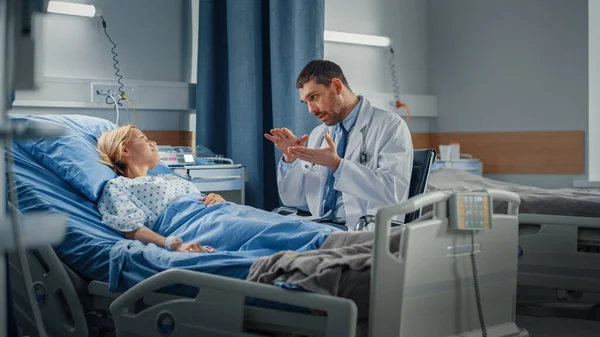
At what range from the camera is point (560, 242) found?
10.4 feet

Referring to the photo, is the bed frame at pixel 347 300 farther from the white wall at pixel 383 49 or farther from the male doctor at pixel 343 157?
the white wall at pixel 383 49

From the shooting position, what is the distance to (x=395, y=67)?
18.7ft

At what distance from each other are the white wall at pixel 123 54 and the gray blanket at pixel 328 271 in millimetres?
2107

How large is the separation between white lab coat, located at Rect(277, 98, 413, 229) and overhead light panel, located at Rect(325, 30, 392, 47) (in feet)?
5.79

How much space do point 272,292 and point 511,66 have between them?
403 centimetres

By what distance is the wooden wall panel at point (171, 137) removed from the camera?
4.21 meters

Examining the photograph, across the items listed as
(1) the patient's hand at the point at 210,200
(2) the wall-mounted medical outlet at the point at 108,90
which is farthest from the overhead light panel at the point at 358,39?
(1) the patient's hand at the point at 210,200

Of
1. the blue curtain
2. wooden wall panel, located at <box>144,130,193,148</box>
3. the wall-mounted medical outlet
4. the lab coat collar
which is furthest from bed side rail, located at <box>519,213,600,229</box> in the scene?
the wall-mounted medical outlet

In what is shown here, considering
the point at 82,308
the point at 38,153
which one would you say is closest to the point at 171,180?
the point at 38,153

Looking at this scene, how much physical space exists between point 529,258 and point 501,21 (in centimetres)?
278

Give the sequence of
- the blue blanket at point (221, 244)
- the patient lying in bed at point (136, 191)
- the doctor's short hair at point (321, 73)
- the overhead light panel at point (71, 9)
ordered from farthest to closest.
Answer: the overhead light panel at point (71, 9) < the doctor's short hair at point (321, 73) < the patient lying in bed at point (136, 191) < the blue blanket at point (221, 244)

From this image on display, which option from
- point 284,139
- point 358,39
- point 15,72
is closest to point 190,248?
point 284,139

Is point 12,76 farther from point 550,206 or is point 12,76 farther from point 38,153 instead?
point 550,206

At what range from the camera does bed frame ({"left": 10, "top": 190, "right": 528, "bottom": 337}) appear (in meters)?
1.90
